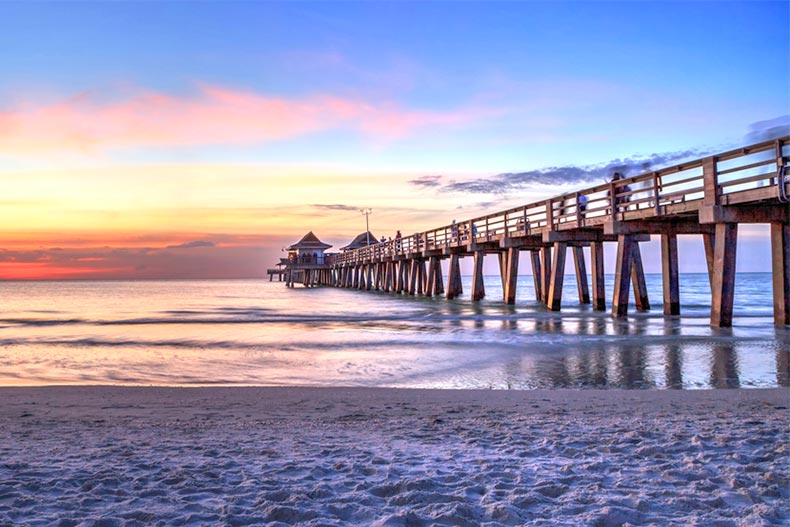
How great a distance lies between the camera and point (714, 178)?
13.3m

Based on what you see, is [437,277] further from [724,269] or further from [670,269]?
[724,269]

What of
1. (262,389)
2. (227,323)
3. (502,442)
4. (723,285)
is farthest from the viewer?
(227,323)

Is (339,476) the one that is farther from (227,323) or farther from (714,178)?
(227,323)

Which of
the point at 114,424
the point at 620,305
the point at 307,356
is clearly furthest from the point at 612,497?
the point at 620,305

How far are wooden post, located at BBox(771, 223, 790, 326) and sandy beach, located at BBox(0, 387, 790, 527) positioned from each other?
26.4 ft

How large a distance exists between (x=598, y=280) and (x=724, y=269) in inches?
320

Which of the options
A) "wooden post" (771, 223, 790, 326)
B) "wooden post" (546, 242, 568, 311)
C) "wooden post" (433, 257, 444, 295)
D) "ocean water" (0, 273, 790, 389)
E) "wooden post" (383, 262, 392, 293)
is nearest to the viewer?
"ocean water" (0, 273, 790, 389)

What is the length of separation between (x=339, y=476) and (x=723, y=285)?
12373 mm

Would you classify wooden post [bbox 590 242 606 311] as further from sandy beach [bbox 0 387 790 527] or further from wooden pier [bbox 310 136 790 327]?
sandy beach [bbox 0 387 790 527]

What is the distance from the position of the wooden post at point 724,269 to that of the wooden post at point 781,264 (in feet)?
3.09

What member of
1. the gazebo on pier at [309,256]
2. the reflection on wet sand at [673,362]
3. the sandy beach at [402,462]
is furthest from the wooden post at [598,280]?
the gazebo on pier at [309,256]

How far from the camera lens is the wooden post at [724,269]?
1341cm

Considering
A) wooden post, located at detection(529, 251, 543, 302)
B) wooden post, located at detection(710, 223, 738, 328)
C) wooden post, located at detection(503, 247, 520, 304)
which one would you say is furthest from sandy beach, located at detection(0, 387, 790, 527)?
Answer: wooden post, located at detection(529, 251, 543, 302)

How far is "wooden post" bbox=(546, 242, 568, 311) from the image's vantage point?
838 inches
